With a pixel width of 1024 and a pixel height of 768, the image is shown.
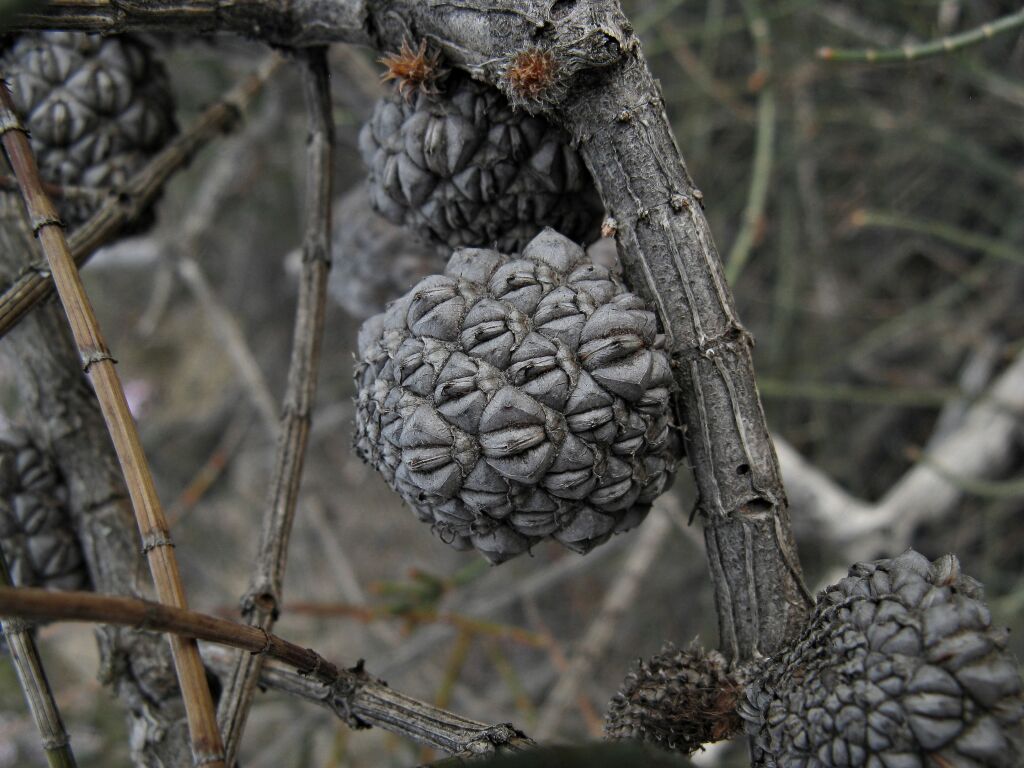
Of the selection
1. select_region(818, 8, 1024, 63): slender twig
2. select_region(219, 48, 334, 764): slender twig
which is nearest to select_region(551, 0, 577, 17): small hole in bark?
Result: select_region(219, 48, 334, 764): slender twig

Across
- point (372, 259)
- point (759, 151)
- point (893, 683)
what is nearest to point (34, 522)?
point (372, 259)

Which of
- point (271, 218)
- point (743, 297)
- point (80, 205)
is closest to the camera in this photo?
point (80, 205)

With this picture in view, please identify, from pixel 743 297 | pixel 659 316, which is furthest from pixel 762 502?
pixel 743 297

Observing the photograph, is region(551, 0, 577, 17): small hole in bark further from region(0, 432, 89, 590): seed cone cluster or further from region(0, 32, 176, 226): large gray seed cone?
region(0, 432, 89, 590): seed cone cluster

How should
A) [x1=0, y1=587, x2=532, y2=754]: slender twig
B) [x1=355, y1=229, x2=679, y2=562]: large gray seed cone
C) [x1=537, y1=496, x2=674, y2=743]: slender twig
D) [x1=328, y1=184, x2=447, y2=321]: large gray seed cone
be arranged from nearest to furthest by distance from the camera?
[x1=0, y1=587, x2=532, y2=754]: slender twig → [x1=355, y1=229, x2=679, y2=562]: large gray seed cone → [x1=328, y1=184, x2=447, y2=321]: large gray seed cone → [x1=537, y1=496, x2=674, y2=743]: slender twig

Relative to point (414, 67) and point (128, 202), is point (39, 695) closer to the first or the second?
point (128, 202)

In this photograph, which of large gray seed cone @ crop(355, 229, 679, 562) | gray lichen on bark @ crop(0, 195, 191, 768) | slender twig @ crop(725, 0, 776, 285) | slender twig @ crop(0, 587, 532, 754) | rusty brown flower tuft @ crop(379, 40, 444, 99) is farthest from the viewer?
slender twig @ crop(725, 0, 776, 285)

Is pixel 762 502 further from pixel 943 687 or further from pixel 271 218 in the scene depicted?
pixel 271 218

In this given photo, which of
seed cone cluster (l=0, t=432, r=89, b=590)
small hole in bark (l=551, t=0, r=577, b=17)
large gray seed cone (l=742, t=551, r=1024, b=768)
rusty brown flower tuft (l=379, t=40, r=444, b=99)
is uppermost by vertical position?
rusty brown flower tuft (l=379, t=40, r=444, b=99)
